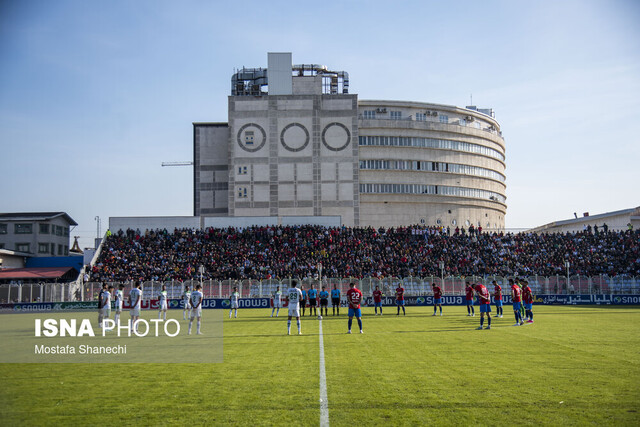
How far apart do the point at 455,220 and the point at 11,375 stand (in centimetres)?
7818

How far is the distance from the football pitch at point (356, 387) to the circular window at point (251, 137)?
6281 centimetres

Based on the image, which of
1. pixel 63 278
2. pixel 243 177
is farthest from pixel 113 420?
pixel 243 177

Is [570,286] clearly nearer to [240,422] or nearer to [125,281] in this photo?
[125,281]

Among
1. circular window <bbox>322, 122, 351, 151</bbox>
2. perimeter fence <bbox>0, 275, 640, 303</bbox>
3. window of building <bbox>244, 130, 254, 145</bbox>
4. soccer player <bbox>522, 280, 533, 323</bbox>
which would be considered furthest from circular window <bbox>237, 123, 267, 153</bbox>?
soccer player <bbox>522, 280, 533, 323</bbox>

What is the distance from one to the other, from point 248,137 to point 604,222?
59092 mm

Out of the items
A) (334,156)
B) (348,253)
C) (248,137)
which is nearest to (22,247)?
(248,137)

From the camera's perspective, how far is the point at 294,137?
80.7m

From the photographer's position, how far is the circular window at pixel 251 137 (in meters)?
80.4

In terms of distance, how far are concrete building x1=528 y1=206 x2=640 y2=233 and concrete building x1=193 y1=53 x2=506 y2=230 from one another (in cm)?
1556

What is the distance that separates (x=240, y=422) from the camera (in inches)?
356

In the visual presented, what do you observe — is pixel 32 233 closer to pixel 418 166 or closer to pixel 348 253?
pixel 348 253

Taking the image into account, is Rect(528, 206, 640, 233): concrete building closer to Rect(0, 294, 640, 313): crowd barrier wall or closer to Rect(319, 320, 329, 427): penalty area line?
Rect(0, 294, 640, 313): crowd barrier wall

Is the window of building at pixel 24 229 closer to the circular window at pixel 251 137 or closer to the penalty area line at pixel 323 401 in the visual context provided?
the circular window at pixel 251 137

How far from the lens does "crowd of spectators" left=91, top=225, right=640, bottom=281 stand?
56.2 m
